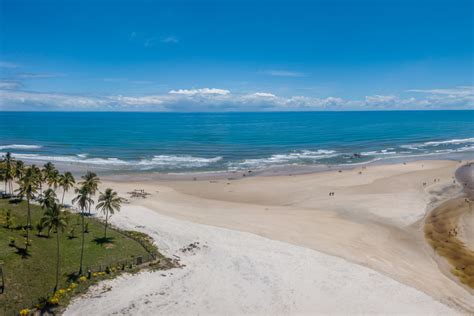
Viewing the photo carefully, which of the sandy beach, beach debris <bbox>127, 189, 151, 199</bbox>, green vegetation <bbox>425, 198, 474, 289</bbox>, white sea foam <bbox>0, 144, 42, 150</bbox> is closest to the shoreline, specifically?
the sandy beach

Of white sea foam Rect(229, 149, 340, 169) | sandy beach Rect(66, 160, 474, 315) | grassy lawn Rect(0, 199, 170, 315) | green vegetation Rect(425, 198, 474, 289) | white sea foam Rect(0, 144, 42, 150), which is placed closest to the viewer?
grassy lawn Rect(0, 199, 170, 315)

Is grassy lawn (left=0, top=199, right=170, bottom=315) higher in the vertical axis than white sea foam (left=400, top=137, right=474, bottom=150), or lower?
lower

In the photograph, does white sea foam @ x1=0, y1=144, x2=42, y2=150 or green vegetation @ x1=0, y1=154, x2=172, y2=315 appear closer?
green vegetation @ x1=0, y1=154, x2=172, y2=315

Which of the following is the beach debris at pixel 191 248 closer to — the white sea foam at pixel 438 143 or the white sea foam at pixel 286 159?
the white sea foam at pixel 286 159

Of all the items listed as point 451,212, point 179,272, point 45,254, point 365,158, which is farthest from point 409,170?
point 45,254

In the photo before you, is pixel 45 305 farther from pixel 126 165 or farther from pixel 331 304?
pixel 126 165

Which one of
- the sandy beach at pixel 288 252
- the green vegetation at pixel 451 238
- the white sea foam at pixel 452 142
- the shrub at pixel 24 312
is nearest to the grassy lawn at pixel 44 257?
the shrub at pixel 24 312

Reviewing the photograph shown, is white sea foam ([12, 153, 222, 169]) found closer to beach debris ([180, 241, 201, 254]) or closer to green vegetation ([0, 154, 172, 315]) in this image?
green vegetation ([0, 154, 172, 315])
